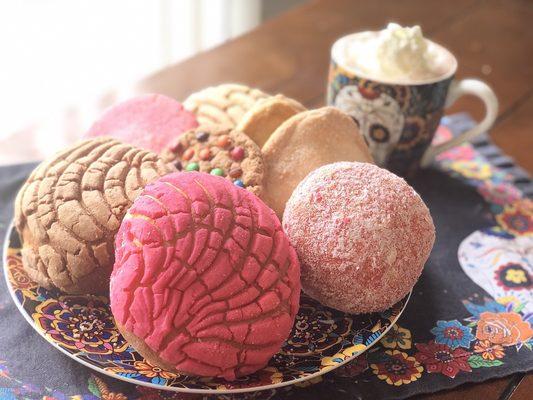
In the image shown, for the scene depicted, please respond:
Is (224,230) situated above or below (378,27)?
above

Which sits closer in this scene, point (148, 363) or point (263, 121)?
point (148, 363)

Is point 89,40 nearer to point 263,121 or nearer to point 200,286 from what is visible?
point 263,121

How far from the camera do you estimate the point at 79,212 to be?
26.3 inches

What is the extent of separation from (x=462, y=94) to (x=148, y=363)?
26.8 inches

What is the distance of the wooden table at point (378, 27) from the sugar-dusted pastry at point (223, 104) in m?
0.27

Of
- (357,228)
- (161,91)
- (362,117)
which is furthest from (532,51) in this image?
(357,228)

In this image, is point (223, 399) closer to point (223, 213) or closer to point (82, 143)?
point (223, 213)

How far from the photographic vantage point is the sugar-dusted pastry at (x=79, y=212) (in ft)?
2.18

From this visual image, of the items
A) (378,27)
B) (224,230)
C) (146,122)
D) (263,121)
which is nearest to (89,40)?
(378,27)

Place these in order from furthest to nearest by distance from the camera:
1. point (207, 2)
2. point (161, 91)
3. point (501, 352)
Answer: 1. point (207, 2)
2. point (161, 91)
3. point (501, 352)

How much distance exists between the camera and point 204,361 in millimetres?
583

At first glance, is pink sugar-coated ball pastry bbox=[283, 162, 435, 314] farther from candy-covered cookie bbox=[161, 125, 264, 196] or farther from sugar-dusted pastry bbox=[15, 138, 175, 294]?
sugar-dusted pastry bbox=[15, 138, 175, 294]

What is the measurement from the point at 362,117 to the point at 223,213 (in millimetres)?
432

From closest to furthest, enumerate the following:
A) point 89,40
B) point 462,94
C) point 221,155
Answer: point 221,155 → point 462,94 → point 89,40
